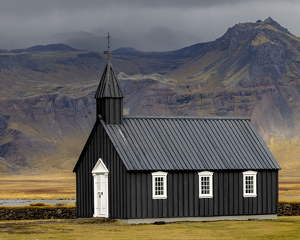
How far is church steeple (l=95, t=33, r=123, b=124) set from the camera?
3381 centimetres

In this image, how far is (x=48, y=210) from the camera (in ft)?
139

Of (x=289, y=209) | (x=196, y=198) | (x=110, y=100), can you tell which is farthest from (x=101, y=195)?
(x=289, y=209)

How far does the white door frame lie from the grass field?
83.2 inches

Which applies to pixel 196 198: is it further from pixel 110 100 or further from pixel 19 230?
pixel 19 230

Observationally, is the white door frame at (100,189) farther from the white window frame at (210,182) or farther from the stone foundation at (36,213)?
the stone foundation at (36,213)

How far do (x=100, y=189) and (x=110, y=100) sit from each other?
545cm

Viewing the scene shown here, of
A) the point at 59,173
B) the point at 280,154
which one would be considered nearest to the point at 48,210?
the point at 59,173

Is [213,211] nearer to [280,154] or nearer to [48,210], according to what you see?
[48,210]

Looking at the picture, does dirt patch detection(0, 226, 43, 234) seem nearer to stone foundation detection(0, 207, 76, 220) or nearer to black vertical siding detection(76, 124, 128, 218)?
black vertical siding detection(76, 124, 128, 218)

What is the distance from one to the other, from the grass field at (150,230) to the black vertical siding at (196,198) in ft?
4.07

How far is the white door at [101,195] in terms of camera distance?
3275cm

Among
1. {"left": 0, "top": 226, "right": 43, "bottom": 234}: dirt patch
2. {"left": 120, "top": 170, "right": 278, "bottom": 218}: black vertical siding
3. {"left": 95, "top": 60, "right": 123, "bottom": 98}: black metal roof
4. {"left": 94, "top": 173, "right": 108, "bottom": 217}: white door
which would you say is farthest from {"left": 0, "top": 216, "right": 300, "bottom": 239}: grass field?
{"left": 95, "top": 60, "right": 123, "bottom": 98}: black metal roof

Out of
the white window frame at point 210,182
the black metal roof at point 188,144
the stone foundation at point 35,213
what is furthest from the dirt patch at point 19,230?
the stone foundation at point 35,213

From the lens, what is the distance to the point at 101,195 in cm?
3309
